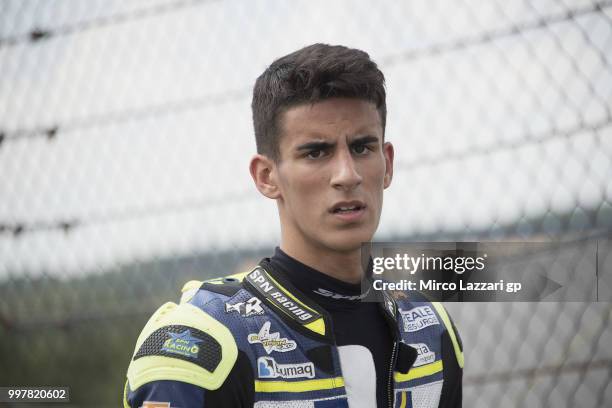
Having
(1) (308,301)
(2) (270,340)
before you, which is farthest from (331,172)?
(2) (270,340)

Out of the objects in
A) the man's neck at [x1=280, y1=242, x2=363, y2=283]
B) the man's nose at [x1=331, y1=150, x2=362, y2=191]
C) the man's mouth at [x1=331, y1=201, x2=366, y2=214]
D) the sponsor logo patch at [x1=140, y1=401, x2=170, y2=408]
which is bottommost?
the sponsor logo patch at [x1=140, y1=401, x2=170, y2=408]

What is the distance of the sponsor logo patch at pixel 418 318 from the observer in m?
2.40

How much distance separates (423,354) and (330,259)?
1.37 ft

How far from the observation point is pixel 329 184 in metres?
2.11

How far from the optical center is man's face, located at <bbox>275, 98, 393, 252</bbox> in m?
2.12

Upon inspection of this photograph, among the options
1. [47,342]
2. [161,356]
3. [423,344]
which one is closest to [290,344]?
[161,356]

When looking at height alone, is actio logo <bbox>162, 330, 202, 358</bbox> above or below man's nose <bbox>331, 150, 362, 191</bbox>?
below

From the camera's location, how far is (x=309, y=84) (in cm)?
219

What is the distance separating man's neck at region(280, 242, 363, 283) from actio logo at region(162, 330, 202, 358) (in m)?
0.40

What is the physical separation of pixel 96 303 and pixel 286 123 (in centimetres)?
210

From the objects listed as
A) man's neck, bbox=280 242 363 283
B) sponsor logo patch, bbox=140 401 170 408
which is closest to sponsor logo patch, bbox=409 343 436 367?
man's neck, bbox=280 242 363 283

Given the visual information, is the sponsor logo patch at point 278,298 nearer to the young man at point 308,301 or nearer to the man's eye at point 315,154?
the young man at point 308,301

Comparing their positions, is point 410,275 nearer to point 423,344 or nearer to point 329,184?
point 423,344

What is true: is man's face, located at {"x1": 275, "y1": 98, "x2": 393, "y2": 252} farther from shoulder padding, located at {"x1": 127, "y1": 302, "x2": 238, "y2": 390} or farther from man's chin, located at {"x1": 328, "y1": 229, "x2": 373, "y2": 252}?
shoulder padding, located at {"x1": 127, "y1": 302, "x2": 238, "y2": 390}
